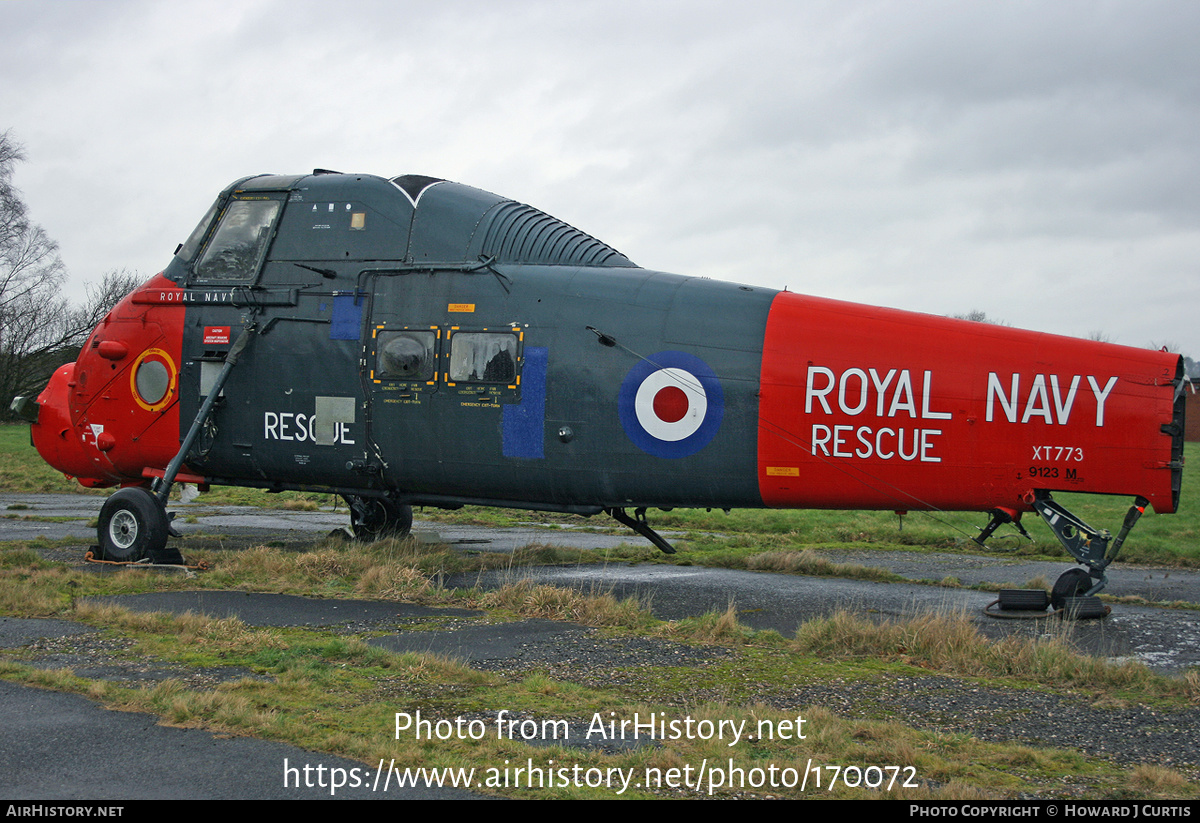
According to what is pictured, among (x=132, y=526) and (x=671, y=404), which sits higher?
(x=671, y=404)

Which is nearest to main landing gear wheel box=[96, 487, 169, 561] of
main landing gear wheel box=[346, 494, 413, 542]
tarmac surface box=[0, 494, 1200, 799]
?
tarmac surface box=[0, 494, 1200, 799]

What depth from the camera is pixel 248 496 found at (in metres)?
27.1

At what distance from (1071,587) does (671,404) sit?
4632mm

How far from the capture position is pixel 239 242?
12.9 meters

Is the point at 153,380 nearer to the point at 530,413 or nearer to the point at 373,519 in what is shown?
the point at 373,519

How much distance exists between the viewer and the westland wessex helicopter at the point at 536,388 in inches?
378

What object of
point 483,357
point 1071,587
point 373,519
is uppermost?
point 483,357

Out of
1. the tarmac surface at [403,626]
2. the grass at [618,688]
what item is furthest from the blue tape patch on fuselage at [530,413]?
the tarmac surface at [403,626]

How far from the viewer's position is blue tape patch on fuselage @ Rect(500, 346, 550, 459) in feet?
36.4

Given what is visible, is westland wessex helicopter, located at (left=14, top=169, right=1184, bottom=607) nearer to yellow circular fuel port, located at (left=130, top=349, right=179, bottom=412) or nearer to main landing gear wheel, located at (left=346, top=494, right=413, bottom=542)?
yellow circular fuel port, located at (left=130, top=349, right=179, bottom=412)

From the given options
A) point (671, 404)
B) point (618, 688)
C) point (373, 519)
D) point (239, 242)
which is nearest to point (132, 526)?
point (373, 519)

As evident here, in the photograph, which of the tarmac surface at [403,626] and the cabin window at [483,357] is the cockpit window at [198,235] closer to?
the cabin window at [483,357]

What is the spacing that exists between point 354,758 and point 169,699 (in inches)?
67.9
